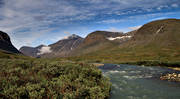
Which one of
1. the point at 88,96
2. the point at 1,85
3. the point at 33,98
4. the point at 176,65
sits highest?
the point at 1,85

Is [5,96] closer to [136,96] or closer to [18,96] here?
[18,96]

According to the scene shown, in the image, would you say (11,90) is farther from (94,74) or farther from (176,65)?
(176,65)

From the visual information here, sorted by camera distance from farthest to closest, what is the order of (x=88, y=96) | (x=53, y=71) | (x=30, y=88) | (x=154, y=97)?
(x=53, y=71) < (x=154, y=97) < (x=88, y=96) < (x=30, y=88)

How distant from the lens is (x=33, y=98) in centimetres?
1319

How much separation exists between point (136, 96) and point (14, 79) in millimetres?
18695

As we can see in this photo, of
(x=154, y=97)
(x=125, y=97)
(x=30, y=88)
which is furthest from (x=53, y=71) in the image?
(x=154, y=97)

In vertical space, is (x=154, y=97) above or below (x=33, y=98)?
below

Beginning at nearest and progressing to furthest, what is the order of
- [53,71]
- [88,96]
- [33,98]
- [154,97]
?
[33,98]
[88,96]
[154,97]
[53,71]

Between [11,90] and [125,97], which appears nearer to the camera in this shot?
[11,90]

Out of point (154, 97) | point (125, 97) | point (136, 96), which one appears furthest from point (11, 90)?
point (154, 97)

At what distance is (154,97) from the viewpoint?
2038 cm

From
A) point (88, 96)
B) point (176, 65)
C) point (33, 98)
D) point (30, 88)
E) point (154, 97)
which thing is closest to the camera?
point (33, 98)

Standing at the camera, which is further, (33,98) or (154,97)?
(154,97)

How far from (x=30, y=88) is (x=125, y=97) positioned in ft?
47.3
